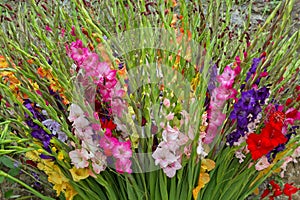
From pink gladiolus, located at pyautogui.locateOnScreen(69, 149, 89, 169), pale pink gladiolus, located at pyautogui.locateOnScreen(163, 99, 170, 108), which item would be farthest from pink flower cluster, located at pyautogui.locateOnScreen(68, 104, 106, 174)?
pale pink gladiolus, located at pyautogui.locateOnScreen(163, 99, 170, 108)

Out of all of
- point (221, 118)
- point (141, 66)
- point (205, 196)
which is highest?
point (141, 66)

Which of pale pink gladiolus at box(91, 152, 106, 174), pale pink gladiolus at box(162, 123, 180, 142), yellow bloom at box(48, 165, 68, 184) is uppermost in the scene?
pale pink gladiolus at box(162, 123, 180, 142)

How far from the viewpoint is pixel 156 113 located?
1362 millimetres

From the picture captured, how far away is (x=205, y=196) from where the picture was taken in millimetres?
1558

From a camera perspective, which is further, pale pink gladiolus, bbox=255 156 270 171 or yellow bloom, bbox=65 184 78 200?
yellow bloom, bbox=65 184 78 200

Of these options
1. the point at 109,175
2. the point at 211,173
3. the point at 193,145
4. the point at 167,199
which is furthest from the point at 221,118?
the point at 109,175

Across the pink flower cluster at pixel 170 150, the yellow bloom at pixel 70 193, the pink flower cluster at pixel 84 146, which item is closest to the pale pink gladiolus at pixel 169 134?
the pink flower cluster at pixel 170 150

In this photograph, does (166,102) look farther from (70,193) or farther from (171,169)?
(70,193)

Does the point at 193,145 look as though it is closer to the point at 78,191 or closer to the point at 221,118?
the point at 221,118

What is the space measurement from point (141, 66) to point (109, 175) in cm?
37

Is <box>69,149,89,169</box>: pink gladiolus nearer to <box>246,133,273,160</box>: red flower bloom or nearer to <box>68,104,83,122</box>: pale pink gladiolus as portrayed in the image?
<box>68,104,83,122</box>: pale pink gladiolus

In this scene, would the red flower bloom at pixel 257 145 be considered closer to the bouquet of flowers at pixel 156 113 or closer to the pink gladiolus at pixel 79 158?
the bouquet of flowers at pixel 156 113

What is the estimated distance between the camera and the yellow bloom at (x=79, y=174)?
144 cm

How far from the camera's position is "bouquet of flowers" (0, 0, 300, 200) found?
1.35 m
